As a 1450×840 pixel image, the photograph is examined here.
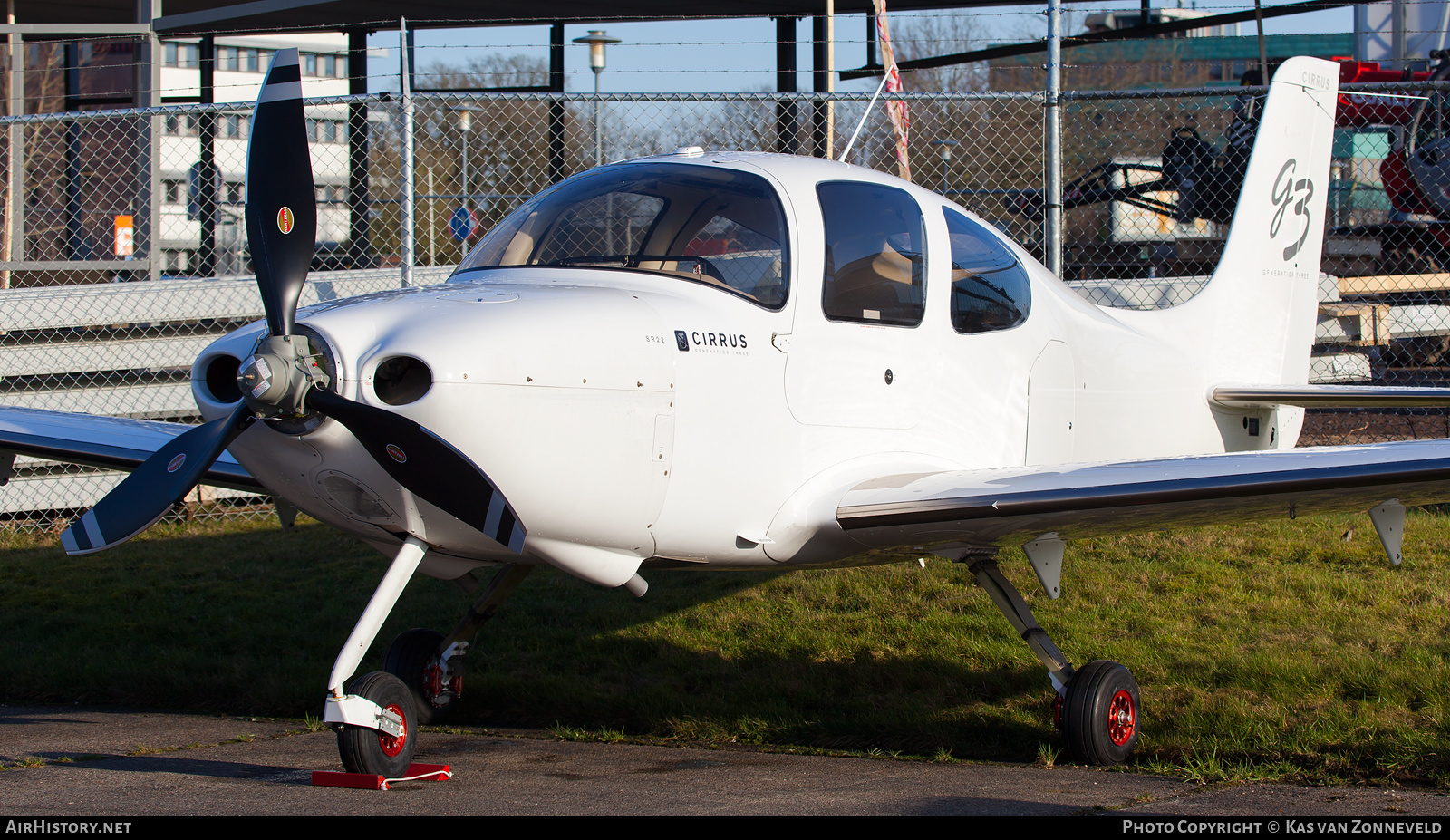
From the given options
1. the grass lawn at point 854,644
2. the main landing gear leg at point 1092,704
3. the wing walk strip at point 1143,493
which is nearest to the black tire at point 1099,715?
the main landing gear leg at point 1092,704

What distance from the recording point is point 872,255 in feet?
16.9

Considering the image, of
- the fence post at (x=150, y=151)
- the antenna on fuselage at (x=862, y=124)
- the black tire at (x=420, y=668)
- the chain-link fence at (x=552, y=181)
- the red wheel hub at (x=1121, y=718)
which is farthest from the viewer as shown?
the fence post at (x=150, y=151)

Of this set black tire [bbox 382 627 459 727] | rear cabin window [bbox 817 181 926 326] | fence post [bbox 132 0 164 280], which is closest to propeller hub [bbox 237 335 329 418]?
rear cabin window [bbox 817 181 926 326]

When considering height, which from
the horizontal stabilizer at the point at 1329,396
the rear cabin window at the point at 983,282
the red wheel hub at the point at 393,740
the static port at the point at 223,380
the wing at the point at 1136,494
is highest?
the rear cabin window at the point at 983,282

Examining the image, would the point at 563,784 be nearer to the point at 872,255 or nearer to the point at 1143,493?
the point at 1143,493

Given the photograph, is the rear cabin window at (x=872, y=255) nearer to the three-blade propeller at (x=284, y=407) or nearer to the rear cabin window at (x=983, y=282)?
the rear cabin window at (x=983, y=282)

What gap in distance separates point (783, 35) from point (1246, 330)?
325 inches

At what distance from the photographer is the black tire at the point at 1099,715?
16.6ft

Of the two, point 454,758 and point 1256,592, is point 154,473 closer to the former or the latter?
point 454,758

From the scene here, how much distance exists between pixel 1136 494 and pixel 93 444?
4.34 meters

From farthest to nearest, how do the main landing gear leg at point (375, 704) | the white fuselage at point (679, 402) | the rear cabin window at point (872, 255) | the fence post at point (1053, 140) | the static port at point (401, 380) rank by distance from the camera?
the fence post at point (1053, 140) → the rear cabin window at point (872, 255) → the main landing gear leg at point (375, 704) → the white fuselage at point (679, 402) → the static port at point (401, 380)

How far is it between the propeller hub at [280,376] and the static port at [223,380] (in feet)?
1.24
